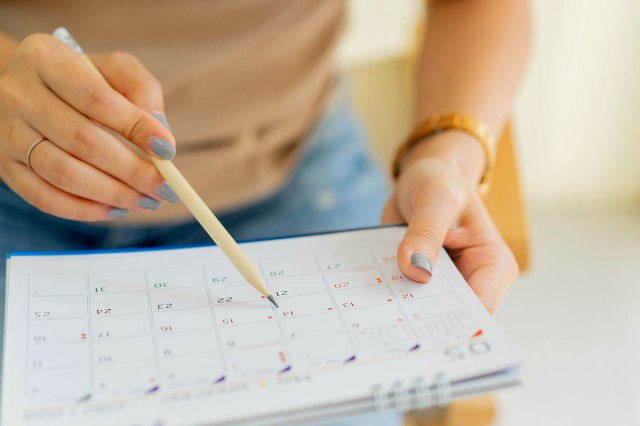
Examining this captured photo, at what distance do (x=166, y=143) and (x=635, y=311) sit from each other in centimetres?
109

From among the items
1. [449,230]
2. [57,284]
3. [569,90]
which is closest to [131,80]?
[57,284]

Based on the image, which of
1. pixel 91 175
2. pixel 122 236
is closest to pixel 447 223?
pixel 91 175

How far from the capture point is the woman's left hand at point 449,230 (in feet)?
1.46

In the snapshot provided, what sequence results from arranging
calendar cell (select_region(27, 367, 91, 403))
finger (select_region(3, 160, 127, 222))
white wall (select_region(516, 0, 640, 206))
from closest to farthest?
1. calendar cell (select_region(27, 367, 91, 403))
2. finger (select_region(3, 160, 127, 222))
3. white wall (select_region(516, 0, 640, 206))

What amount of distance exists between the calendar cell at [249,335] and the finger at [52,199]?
0.41 feet

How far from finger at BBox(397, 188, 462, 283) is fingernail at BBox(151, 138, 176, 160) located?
16 cm

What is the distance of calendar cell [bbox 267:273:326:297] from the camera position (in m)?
0.44

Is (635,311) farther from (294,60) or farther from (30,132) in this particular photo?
(30,132)

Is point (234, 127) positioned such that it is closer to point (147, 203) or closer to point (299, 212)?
point (299, 212)

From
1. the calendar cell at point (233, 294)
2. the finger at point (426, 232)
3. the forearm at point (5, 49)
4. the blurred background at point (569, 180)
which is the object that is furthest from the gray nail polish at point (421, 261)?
the blurred background at point (569, 180)

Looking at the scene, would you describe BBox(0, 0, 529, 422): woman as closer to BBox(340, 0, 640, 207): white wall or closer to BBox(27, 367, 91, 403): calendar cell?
BBox(27, 367, 91, 403): calendar cell

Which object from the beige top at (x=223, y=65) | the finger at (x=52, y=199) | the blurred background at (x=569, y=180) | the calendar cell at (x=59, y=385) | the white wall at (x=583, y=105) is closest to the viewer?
the calendar cell at (x=59, y=385)

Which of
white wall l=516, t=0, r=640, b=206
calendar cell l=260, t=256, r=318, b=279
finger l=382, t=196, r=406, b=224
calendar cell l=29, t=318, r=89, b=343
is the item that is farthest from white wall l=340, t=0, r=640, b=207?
calendar cell l=29, t=318, r=89, b=343

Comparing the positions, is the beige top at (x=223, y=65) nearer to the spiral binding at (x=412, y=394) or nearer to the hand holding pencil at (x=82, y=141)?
the hand holding pencil at (x=82, y=141)
